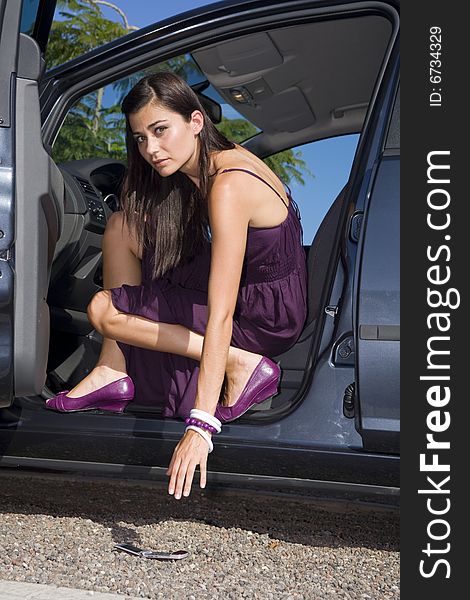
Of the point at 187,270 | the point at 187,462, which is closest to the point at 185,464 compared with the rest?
the point at 187,462

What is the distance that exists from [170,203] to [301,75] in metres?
0.82

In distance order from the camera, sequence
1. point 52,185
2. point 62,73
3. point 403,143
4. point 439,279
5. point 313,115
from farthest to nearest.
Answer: point 313,115
point 62,73
point 52,185
point 403,143
point 439,279

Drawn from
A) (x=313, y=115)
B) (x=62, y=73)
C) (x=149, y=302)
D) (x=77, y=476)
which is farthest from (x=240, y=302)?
(x=313, y=115)

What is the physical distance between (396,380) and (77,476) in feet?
3.16

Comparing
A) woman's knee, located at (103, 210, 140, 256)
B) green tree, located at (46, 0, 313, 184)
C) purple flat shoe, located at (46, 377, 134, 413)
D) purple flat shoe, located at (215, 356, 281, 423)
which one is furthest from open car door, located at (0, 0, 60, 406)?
green tree, located at (46, 0, 313, 184)

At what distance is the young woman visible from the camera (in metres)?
2.23

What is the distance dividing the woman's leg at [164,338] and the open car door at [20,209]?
0.28 meters

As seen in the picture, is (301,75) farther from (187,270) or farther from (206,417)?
(206,417)

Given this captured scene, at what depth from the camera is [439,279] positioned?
1.97 m

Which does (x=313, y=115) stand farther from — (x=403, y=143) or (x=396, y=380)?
(x=396, y=380)

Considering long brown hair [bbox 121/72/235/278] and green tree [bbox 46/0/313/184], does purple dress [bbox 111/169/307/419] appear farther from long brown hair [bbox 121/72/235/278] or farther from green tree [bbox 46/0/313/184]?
green tree [bbox 46/0/313/184]

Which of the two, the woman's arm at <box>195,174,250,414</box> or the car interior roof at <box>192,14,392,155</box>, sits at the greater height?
the car interior roof at <box>192,14,392,155</box>

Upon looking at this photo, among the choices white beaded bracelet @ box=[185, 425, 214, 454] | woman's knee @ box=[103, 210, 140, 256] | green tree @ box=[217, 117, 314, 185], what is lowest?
white beaded bracelet @ box=[185, 425, 214, 454]

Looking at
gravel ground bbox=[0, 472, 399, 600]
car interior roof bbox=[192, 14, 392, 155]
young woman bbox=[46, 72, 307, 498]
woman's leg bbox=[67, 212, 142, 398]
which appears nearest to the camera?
gravel ground bbox=[0, 472, 399, 600]
